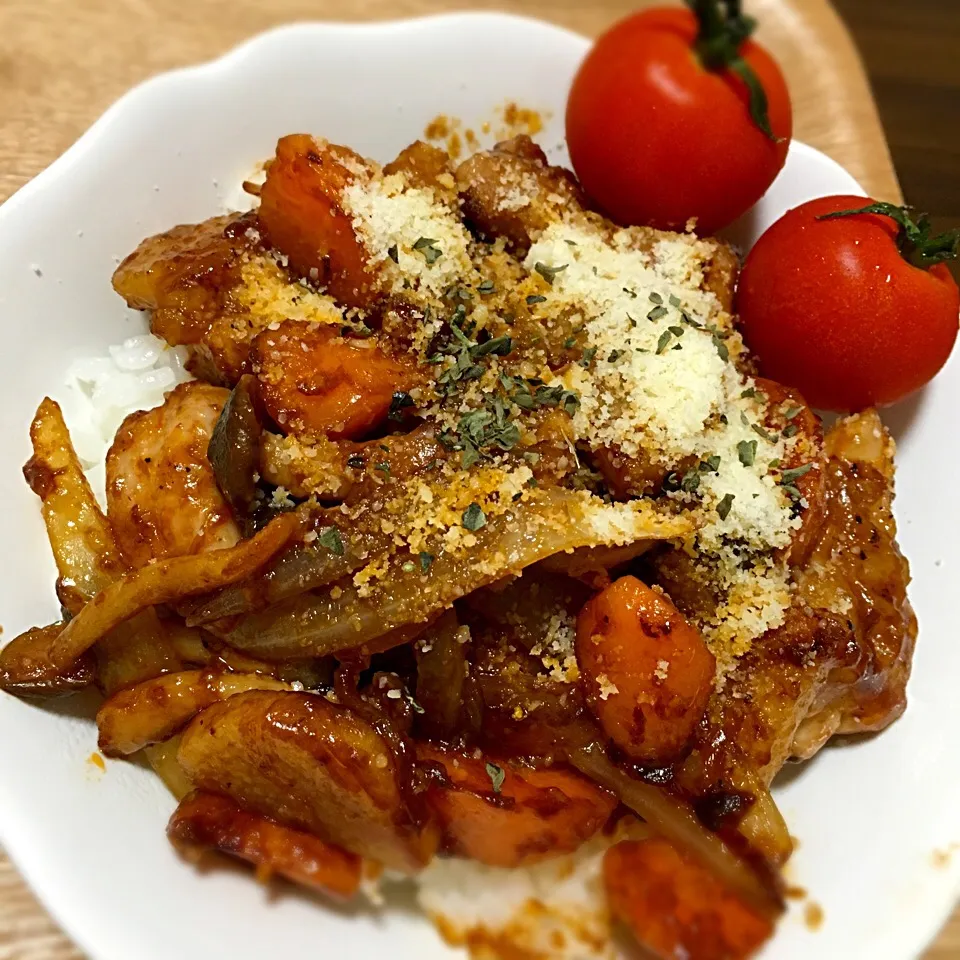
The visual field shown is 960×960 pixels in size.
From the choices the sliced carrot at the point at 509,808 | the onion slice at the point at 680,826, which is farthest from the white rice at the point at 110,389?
the onion slice at the point at 680,826

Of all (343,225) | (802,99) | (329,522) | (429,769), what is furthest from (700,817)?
(802,99)

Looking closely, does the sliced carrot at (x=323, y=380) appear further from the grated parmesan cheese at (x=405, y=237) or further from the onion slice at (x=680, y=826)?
the onion slice at (x=680, y=826)

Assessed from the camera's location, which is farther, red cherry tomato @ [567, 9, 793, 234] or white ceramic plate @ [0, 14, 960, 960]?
red cherry tomato @ [567, 9, 793, 234]

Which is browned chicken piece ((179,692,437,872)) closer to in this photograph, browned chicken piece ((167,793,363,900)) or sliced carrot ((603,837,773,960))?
browned chicken piece ((167,793,363,900))

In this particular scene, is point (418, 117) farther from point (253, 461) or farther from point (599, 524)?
point (599, 524)

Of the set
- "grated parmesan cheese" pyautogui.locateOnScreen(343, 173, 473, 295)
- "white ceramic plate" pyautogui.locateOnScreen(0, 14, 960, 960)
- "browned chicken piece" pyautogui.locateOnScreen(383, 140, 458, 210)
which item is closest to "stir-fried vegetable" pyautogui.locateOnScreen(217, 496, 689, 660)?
"white ceramic plate" pyautogui.locateOnScreen(0, 14, 960, 960)

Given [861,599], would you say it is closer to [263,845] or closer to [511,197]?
[511,197]
